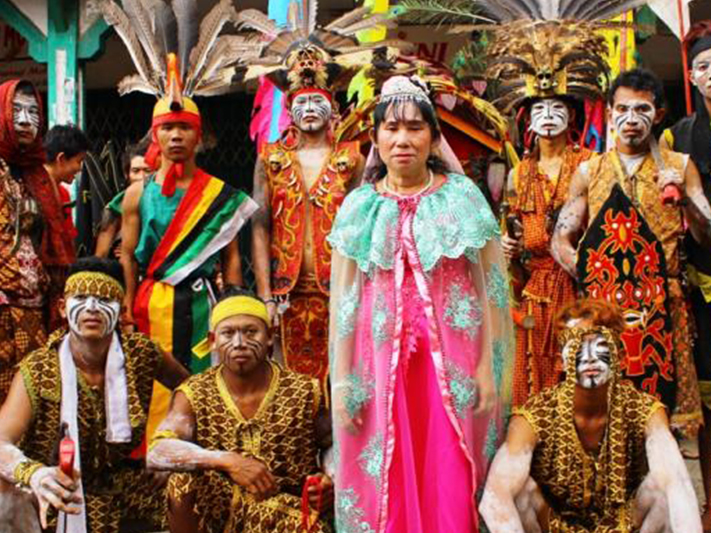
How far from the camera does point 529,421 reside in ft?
18.9

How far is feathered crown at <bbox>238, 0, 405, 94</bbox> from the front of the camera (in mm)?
7359

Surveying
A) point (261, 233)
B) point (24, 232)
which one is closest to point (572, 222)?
point (261, 233)

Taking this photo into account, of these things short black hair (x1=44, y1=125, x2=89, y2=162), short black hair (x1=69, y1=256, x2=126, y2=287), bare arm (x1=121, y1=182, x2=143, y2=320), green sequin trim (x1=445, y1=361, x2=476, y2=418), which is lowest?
green sequin trim (x1=445, y1=361, x2=476, y2=418)

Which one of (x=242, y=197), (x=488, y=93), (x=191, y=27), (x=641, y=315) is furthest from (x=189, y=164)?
(x=641, y=315)

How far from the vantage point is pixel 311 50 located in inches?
292

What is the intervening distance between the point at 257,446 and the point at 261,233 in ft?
5.21

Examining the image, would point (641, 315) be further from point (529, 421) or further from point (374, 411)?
point (374, 411)

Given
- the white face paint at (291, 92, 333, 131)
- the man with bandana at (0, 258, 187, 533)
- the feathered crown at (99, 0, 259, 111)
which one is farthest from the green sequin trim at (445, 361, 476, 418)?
the feathered crown at (99, 0, 259, 111)

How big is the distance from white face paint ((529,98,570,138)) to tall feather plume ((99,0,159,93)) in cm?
201

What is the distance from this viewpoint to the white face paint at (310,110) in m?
7.30

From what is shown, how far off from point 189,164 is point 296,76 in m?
0.67

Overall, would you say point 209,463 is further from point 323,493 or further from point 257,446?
point 323,493

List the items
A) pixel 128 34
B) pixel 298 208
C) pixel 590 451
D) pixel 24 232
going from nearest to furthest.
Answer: pixel 590 451, pixel 24 232, pixel 298 208, pixel 128 34

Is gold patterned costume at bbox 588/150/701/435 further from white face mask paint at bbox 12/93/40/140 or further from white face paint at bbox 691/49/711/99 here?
white face mask paint at bbox 12/93/40/140
